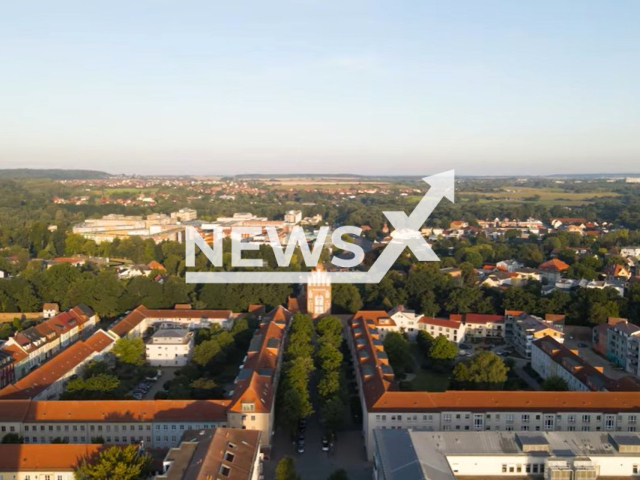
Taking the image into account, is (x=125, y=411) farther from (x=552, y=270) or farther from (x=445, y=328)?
(x=552, y=270)

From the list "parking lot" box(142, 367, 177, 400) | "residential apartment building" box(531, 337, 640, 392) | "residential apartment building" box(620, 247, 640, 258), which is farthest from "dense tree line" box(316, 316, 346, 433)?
"residential apartment building" box(620, 247, 640, 258)

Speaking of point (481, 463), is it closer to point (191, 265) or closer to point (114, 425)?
point (114, 425)

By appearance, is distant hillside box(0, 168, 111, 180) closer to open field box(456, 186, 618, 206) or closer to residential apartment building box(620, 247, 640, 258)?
open field box(456, 186, 618, 206)

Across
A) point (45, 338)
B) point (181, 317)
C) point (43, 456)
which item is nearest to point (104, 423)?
point (43, 456)

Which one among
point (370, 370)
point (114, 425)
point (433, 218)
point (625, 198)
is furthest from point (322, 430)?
point (625, 198)

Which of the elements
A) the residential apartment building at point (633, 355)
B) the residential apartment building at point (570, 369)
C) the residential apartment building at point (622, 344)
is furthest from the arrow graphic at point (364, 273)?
the residential apartment building at point (633, 355)
